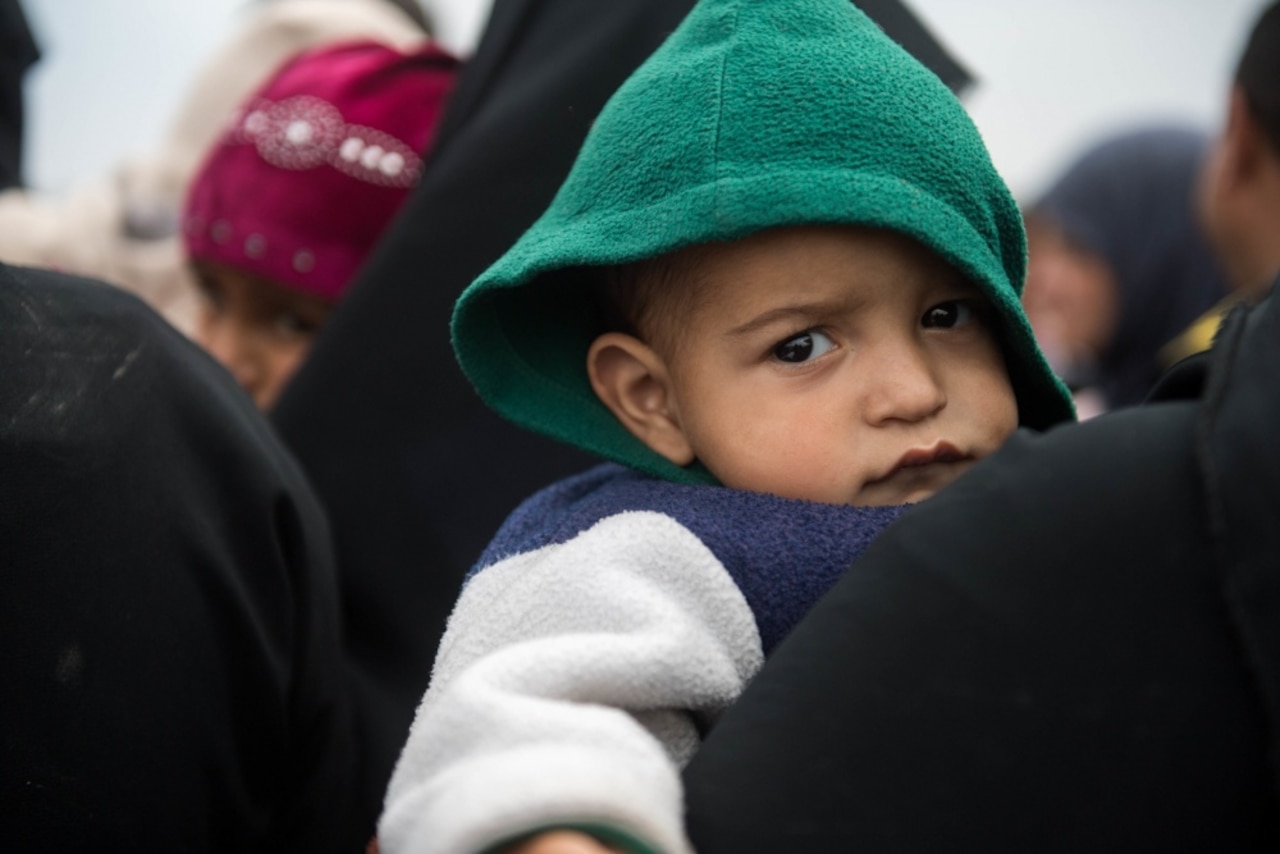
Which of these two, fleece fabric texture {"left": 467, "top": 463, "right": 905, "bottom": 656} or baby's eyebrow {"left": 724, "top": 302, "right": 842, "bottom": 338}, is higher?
baby's eyebrow {"left": 724, "top": 302, "right": 842, "bottom": 338}

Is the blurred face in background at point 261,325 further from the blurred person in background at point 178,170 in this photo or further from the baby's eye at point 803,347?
the baby's eye at point 803,347

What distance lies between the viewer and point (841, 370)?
1.05 meters

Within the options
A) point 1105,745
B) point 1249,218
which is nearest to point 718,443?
point 1105,745

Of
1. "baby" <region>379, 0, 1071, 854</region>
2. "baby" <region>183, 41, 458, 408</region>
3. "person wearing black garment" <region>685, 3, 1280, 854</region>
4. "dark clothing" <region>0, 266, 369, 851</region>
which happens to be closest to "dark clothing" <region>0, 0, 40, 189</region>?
"baby" <region>183, 41, 458, 408</region>

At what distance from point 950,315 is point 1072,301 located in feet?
11.4

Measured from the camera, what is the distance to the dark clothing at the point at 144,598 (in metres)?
1.07

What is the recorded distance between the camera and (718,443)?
1105 millimetres

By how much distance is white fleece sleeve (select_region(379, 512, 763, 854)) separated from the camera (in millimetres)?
751

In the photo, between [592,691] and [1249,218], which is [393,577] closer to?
[592,691]

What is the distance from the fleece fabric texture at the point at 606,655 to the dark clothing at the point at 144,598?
281 mm

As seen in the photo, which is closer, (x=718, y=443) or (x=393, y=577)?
(x=718, y=443)

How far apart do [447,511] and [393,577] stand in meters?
0.11

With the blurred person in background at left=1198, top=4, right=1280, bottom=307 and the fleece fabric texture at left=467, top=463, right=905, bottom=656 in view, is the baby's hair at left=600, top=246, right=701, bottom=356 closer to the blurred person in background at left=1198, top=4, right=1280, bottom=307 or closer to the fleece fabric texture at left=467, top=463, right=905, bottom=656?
the fleece fabric texture at left=467, top=463, right=905, bottom=656

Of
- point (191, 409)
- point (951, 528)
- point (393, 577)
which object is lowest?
point (393, 577)
